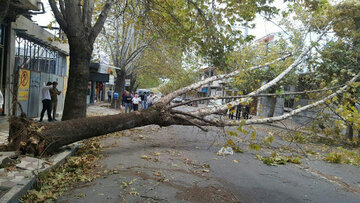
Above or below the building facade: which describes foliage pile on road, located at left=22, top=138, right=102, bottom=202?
below

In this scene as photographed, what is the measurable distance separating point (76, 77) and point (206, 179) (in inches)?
178

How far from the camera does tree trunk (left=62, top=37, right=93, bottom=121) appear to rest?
769 cm

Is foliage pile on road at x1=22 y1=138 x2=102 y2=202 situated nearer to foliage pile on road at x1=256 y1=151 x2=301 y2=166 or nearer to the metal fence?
foliage pile on road at x1=256 y1=151 x2=301 y2=166

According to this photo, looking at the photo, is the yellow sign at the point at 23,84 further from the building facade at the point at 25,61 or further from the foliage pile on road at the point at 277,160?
the foliage pile on road at the point at 277,160

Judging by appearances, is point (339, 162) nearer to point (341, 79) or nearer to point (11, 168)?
point (341, 79)

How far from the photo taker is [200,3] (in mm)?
7469

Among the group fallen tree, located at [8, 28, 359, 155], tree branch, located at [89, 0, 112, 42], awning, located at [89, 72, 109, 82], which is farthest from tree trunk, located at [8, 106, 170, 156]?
awning, located at [89, 72, 109, 82]

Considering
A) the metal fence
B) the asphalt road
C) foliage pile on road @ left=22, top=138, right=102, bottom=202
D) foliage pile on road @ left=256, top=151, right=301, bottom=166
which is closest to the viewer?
foliage pile on road @ left=22, top=138, right=102, bottom=202

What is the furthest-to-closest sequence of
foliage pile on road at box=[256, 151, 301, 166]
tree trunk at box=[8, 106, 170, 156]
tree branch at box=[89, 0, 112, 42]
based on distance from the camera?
1. tree branch at box=[89, 0, 112, 42]
2. foliage pile on road at box=[256, 151, 301, 166]
3. tree trunk at box=[8, 106, 170, 156]

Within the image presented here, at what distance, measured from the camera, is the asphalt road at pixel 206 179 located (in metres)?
4.50

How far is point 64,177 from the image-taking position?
5125mm

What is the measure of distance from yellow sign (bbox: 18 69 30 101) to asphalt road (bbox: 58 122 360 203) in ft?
18.1

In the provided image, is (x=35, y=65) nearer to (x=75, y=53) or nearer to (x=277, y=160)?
(x=75, y=53)

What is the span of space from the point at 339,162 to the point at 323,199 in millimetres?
4184
